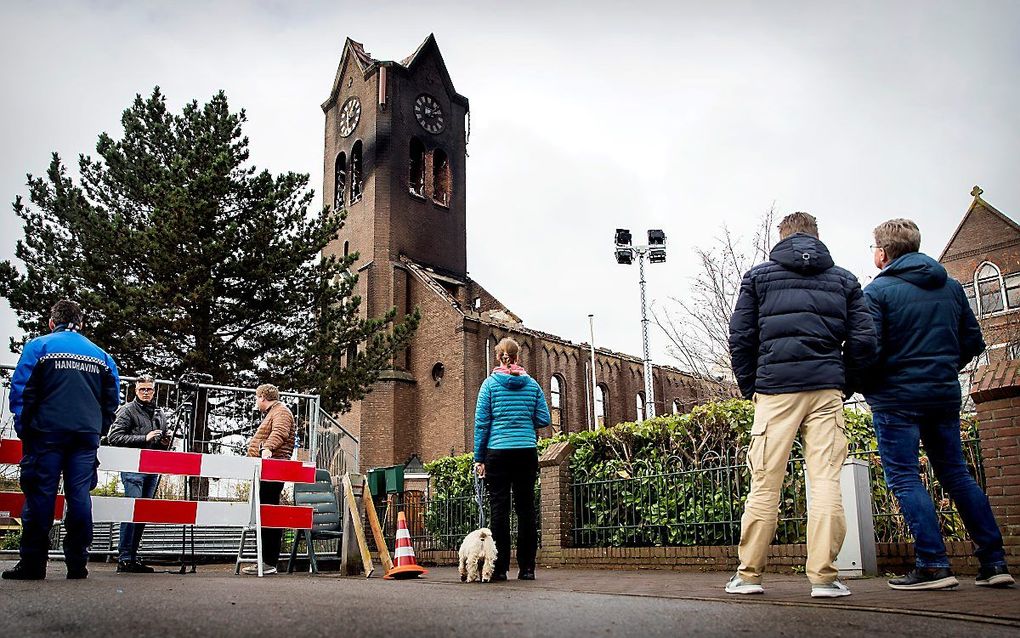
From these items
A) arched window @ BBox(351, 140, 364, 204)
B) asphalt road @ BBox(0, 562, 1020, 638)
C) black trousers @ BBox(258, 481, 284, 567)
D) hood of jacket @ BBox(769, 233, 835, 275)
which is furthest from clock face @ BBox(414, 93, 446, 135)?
asphalt road @ BBox(0, 562, 1020, 638)

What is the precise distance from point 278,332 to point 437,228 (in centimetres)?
1985

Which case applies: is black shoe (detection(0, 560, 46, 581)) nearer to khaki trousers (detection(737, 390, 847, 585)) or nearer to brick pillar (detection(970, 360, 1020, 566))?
khaki trousers (detection(737, 390, 847, 585))

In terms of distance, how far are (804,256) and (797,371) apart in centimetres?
66

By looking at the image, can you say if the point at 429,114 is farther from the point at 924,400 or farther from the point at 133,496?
Answer: the point at 924,400

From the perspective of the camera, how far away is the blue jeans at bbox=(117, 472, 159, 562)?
816 centimetres

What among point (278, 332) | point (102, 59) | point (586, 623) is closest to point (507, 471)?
point (586, 623)

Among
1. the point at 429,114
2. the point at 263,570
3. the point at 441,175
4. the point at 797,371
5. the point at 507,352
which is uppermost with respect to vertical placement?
the point at 429,114

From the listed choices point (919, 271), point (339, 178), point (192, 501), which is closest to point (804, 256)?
point (919, 271)

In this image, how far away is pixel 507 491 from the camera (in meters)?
7.03

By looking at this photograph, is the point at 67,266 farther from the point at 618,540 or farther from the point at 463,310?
the point at 463,310

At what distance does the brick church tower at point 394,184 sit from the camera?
3625 cm

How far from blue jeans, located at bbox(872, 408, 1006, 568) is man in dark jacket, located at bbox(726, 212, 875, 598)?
579 millimetres

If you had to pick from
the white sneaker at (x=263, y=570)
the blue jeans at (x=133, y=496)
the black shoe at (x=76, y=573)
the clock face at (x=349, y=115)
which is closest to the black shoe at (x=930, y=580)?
the black shoe at (x=76, y=573)

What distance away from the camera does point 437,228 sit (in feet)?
133
